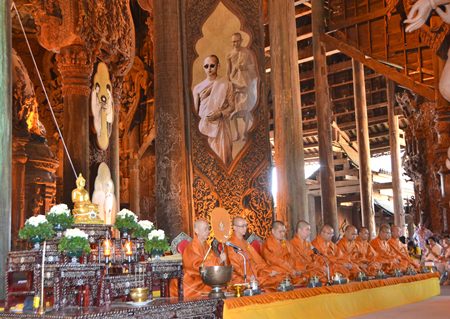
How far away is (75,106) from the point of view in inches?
418

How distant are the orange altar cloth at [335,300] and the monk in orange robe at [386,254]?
442 millimetres

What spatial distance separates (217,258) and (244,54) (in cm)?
409

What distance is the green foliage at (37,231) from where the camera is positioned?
4.62m

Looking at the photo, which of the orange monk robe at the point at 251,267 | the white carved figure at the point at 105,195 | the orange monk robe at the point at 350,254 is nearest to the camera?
the orange monk robe at the point at 251,267

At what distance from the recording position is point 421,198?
13.9 metres

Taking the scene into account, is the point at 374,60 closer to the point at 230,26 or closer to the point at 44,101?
the point at 230,26

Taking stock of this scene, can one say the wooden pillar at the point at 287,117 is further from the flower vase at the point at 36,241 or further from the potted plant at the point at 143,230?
the flower vase at the point at 36,241

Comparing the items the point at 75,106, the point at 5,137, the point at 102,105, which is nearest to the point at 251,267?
the point at 5,137

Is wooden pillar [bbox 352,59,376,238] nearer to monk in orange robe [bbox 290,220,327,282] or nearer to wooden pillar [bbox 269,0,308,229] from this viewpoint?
wooden pillar [bbox 269,0,308,229]

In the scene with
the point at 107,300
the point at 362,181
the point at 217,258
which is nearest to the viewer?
the point at 107,300

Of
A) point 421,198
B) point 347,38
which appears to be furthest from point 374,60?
point 421,198

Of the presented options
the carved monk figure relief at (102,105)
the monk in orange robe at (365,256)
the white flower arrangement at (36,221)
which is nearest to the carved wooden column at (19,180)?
the carved monk figure relief at (102,105)

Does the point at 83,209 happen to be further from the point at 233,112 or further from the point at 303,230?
the point at 233,112

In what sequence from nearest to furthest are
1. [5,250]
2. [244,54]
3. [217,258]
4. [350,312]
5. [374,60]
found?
[5,250] < [217,258] < [350,312] < [244,54] < [374,60]
